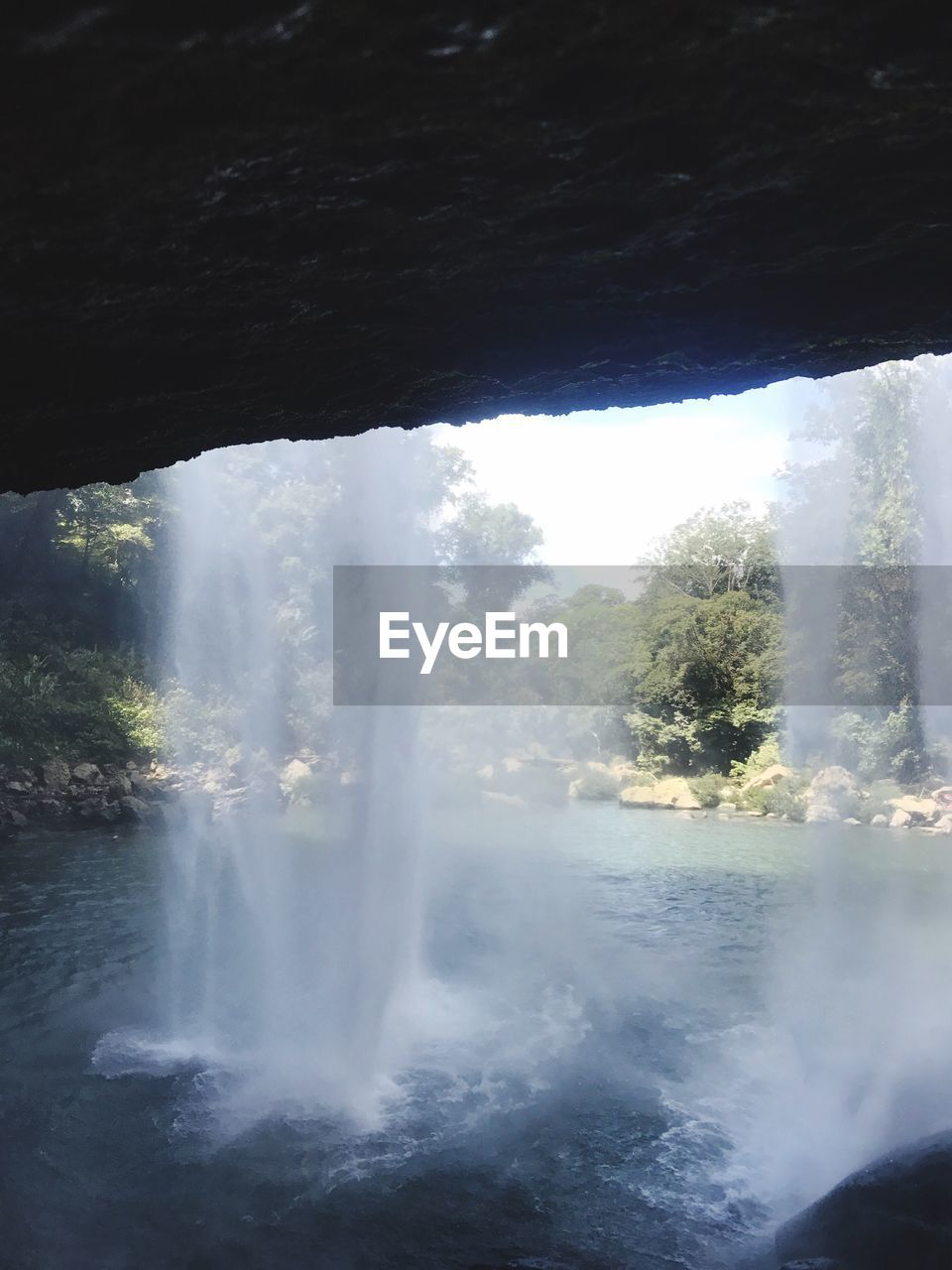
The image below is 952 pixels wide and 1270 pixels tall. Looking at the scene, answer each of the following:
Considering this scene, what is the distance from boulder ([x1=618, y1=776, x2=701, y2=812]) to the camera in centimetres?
3197

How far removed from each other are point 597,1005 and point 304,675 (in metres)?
24.7

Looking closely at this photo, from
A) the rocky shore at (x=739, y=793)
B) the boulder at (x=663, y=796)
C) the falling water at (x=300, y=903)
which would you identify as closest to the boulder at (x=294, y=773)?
the falling water at (x=300, y=903)

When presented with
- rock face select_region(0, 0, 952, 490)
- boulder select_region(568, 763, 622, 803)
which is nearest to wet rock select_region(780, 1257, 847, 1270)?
rock face select_region(0, 0, 952, 490)

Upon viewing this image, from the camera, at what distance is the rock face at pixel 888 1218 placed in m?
5.11

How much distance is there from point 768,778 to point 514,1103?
24.9 meters

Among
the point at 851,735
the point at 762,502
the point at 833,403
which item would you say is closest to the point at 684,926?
the point at 851,735

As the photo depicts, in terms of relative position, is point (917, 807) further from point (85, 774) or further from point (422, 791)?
point (85, 774)

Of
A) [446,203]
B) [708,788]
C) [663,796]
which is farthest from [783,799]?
[446,203]

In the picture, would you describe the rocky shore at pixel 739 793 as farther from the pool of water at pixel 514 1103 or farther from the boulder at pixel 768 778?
the pool of water at pixel 514 1103

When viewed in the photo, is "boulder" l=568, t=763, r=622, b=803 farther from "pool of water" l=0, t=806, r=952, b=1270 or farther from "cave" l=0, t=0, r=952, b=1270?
"pool of water" l=0, t=806, r=952, b=1270

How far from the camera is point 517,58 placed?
2.35m

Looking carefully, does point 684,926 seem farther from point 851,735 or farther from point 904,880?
point 851,735

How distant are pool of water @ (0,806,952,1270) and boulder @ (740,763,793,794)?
15661 mm

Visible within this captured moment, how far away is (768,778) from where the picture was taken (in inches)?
1227
